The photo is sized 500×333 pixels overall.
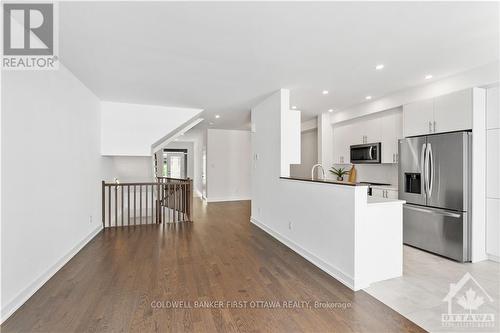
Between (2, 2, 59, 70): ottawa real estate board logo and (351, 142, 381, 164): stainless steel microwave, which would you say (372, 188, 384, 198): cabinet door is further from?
(2, 2, 59, 70): ottawa real estate board logo

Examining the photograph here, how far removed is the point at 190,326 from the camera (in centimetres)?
195

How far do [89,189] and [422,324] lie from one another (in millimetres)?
4893

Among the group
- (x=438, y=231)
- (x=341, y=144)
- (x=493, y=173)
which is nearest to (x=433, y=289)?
(x=438, y=231)

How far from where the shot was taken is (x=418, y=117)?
3980mm

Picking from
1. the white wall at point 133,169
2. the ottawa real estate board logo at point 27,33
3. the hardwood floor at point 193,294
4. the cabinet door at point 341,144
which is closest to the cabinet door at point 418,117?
the cabinet door at point 341,144

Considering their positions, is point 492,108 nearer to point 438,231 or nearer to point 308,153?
point 438,231

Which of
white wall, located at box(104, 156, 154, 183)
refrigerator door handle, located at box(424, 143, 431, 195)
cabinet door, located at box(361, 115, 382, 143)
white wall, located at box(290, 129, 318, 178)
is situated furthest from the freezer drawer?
white wall, located at box(104, 156, 154, 183)

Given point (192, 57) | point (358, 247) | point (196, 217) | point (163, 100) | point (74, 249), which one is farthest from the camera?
point (196, 217)

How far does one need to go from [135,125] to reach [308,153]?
4.83 metres

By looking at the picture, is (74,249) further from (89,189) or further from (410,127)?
(410,127)

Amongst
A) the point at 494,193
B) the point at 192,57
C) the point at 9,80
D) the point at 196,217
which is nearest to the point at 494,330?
the point at 494,193

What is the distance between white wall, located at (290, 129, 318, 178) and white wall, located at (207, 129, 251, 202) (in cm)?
200

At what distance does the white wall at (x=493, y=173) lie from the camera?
10.6 feet

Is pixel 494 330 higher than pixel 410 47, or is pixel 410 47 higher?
pixel 410 47
